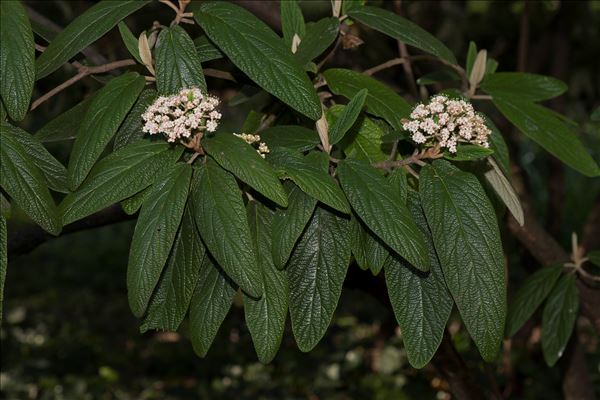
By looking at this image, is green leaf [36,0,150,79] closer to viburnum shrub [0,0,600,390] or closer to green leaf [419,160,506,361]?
viburnum shrub [0,0,600,390]

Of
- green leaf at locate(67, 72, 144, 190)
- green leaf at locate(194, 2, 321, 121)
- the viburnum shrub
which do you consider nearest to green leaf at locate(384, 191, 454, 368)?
the viburnum shrub

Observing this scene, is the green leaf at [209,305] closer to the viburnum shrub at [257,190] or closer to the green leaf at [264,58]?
the viburnum shrub at [257,190]

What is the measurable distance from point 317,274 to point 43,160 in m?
0.41

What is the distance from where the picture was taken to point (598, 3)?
4344 millimetres

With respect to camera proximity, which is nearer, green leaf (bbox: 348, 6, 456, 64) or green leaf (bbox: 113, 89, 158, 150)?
green leaf (bbox: 113, 89, 158, 150)

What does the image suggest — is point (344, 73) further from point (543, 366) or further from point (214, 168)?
point (543, 366)

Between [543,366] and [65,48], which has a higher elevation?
[65,48]

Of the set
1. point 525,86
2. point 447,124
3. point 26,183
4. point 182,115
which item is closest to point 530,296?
point 525,86

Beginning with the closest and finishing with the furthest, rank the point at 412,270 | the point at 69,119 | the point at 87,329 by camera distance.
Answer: the point at 412,270, the point at 69,119, the point at 87,329

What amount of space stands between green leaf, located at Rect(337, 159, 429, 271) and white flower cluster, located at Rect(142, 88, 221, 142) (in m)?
0.20

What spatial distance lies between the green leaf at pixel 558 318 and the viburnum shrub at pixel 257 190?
2.15 ft

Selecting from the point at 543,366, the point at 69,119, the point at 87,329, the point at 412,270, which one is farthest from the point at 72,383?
the point at 412,270

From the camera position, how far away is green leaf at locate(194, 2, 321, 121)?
1.26m

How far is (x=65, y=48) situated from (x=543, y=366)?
2.91 meters
